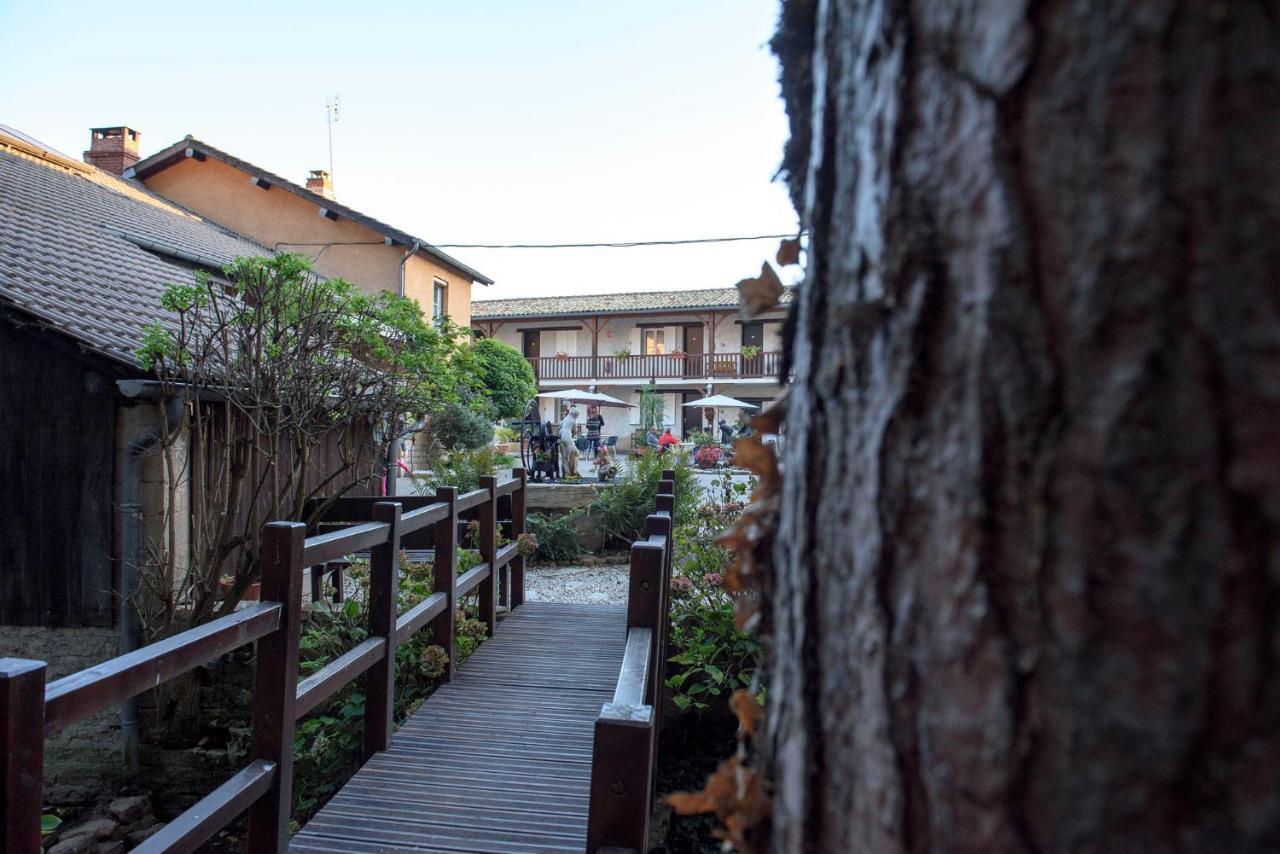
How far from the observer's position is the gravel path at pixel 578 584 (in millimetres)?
8062

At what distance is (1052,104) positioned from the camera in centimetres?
44

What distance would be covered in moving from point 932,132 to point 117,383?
7.25m

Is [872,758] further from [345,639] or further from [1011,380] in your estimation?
[345,639]

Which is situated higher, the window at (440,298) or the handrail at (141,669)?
the window at (440,298)

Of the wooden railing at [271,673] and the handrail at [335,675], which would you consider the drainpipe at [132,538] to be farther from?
the handrail at [335,675]

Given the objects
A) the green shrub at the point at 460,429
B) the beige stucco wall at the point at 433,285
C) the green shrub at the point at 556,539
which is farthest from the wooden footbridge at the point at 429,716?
the beige stucco wall at the point at 433,285

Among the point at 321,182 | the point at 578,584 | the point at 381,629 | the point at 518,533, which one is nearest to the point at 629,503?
the point at 578,584

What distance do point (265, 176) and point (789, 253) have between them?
18.6m

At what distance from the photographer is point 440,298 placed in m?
19.7

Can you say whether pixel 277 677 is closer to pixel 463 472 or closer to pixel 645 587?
pixel 645 587

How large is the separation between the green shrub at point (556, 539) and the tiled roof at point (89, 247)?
4411mm

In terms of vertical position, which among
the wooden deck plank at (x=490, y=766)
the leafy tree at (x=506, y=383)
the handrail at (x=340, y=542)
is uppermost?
the leafy tree at (x=506, y=383)

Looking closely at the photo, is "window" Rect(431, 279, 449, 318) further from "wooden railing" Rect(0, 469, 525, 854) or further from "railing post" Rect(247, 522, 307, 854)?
"railing post" Rect(247, 522, 307, 854)

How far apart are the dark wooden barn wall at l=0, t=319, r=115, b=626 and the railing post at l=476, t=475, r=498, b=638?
341 cm
